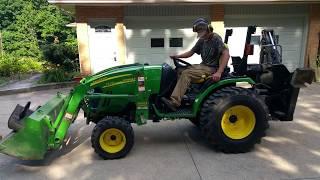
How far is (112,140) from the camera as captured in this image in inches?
187

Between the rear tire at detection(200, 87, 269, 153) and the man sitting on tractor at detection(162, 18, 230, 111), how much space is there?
1.12 ft

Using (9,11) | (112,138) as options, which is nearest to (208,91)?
(112,138)

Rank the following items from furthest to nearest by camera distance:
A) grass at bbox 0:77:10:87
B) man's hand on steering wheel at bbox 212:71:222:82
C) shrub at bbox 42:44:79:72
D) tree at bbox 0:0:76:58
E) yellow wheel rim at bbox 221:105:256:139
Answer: tree at bbox 0:0:76:58
shrub at bbox 42:44:79:72
grass at bbox 0:77:10:87
yellow wheel rim at bbox 221:105:256:139
man's hand on steering wheel at bbox 212:71:222:82

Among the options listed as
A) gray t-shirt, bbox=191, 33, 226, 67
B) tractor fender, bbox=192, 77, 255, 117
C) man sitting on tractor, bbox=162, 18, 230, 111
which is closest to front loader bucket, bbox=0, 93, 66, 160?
man sitting on tractor, bbox=162, 18, 230, 111

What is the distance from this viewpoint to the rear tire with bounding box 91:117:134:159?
4629 millimetres

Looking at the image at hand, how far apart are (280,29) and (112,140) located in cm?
998

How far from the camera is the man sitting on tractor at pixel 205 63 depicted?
4.81m

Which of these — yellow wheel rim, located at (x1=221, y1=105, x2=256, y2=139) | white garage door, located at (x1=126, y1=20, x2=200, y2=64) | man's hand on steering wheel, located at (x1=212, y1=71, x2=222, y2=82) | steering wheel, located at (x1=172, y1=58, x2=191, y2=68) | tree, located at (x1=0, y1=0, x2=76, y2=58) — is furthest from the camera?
tree, located at (x1=0, y1=0, x2=76, y2=58)

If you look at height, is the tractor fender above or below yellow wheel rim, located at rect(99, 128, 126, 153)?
above

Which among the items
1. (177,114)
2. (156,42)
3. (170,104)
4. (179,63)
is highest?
(156,42)

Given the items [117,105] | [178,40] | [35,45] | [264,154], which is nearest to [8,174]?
[117,105]

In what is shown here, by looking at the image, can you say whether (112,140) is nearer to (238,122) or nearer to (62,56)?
(238,122)

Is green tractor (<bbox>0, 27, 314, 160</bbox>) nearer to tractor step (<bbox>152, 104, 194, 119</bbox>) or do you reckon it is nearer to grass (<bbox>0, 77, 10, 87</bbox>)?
tractor step (<bbox>152, 104, 194, 119</bbox>)

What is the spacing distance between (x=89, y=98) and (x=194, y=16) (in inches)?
324
